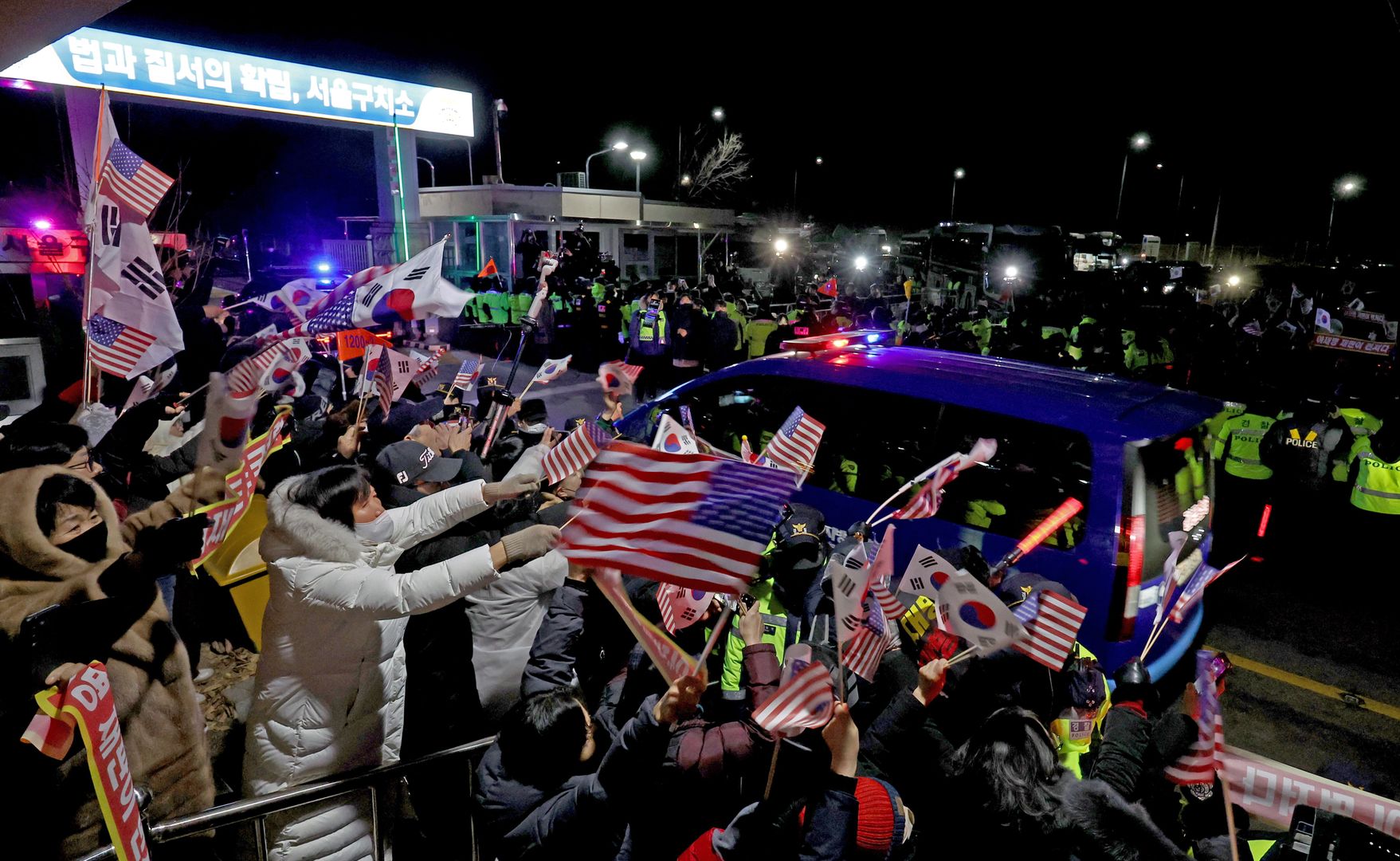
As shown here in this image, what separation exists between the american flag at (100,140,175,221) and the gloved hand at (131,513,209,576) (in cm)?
262

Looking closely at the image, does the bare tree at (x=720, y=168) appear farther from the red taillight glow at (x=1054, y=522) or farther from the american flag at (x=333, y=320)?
the red taillight glow at (x=1054, y=522)

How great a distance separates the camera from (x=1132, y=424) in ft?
12.4

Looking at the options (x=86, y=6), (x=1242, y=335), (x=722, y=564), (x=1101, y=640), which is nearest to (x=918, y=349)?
(x=1101, y=640)

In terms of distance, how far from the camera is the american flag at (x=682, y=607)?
125 inches

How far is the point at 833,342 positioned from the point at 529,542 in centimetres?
360

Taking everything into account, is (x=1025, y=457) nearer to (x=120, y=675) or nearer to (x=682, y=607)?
(x=682, y=607)

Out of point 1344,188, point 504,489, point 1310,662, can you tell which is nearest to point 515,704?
point 504,489

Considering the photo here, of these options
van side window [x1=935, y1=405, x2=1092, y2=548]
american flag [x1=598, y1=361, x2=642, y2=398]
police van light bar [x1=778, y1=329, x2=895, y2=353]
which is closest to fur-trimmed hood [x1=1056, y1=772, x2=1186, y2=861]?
van side window [x1=935, y1=405, x2=1092, y2=548]

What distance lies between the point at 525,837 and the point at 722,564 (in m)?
1.00

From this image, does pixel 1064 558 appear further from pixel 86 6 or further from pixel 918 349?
pixel 86 6

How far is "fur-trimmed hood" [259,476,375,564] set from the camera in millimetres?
2549

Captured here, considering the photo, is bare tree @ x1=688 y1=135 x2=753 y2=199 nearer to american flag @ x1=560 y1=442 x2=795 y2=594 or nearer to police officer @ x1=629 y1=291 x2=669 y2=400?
police officer @ x1=629 y1=291 x2=669 y2=400

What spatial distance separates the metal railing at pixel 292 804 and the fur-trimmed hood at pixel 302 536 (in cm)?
80

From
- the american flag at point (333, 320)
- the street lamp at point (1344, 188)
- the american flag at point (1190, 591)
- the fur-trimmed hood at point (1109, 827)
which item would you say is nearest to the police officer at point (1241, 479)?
the american flag at point (1190, 591)
